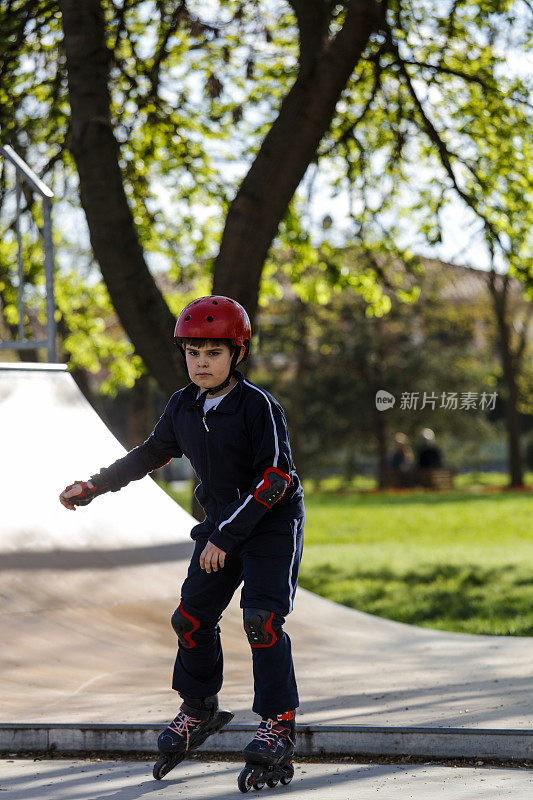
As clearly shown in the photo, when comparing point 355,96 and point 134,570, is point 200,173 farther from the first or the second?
point 134,570

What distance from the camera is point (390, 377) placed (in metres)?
34.5

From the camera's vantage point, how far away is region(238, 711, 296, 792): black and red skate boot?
3637mm

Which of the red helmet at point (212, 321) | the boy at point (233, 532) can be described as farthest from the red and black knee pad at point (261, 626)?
the red helmet at point (212, 321)

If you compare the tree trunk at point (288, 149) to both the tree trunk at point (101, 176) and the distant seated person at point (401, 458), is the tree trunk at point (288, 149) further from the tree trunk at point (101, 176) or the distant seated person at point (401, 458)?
the distant seated person at point (401, 458)

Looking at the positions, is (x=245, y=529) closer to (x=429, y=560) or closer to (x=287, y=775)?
(x=287, y=775)

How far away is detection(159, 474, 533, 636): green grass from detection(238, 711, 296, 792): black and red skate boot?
444 centimetres

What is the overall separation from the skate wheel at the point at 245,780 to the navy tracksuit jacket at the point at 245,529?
0.20 m

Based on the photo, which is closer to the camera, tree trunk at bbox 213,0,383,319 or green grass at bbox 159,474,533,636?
tree trunk at bbox 213,0,383,319

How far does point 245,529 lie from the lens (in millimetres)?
3648

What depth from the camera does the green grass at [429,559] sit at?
941cm

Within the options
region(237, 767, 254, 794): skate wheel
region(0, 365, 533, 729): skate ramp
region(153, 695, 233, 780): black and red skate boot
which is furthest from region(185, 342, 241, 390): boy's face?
region(0, 365, 533, 729): skate ramp

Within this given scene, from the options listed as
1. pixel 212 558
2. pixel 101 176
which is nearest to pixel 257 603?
pixel 212 558

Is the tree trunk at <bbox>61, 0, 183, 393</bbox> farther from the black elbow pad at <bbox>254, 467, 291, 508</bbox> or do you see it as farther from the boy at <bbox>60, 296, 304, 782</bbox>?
the black elbow pad at <bbox>254, 467, 291, 508</bbox>

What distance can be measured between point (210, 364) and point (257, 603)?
836mm
